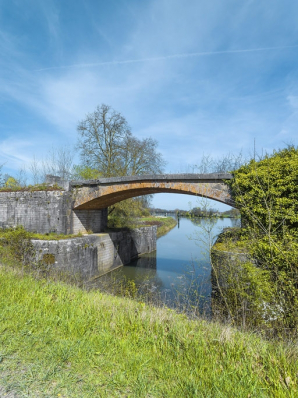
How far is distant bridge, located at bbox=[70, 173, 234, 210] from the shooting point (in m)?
8.92

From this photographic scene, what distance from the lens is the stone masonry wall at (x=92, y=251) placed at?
956 cm

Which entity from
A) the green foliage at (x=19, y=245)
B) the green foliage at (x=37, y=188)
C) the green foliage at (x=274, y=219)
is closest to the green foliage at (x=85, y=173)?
the green foliage at (x=37, y=188)

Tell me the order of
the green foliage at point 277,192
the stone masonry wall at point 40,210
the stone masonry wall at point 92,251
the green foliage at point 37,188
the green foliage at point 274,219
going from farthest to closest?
the green foliage at point 37,188 → the stone masonry wall at point 40,210 → the stone masonry wall at point 92,251 → the green foliage at point 277,192 → the green foliage at point 274,219

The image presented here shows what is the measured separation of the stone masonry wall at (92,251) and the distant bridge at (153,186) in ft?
5.97

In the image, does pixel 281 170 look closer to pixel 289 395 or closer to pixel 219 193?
pixel 219 193

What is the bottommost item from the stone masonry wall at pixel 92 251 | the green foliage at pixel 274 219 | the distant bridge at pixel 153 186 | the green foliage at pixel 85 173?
the stone masonry wall at pixel 92 251

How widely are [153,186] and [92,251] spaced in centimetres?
418

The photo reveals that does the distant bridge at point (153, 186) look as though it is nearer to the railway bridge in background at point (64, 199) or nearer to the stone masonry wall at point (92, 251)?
the railway bridge in background at point (64, 199)

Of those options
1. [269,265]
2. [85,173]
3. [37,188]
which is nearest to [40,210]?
[37,188]

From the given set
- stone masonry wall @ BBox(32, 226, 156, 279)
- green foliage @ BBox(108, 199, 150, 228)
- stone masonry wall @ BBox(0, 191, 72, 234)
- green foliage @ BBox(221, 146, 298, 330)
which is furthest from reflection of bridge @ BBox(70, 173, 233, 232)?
green foliage @ BBox(108, 199, 150, 228)

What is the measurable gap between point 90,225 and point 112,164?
20.0 ft

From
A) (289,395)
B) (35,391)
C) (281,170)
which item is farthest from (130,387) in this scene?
(281,170)

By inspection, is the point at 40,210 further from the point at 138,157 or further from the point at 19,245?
the point at 138,157

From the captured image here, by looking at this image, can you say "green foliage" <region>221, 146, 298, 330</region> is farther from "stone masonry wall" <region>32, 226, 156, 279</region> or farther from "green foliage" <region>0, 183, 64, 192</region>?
"green foliage" <region>0, 183, 64, 192</region>
